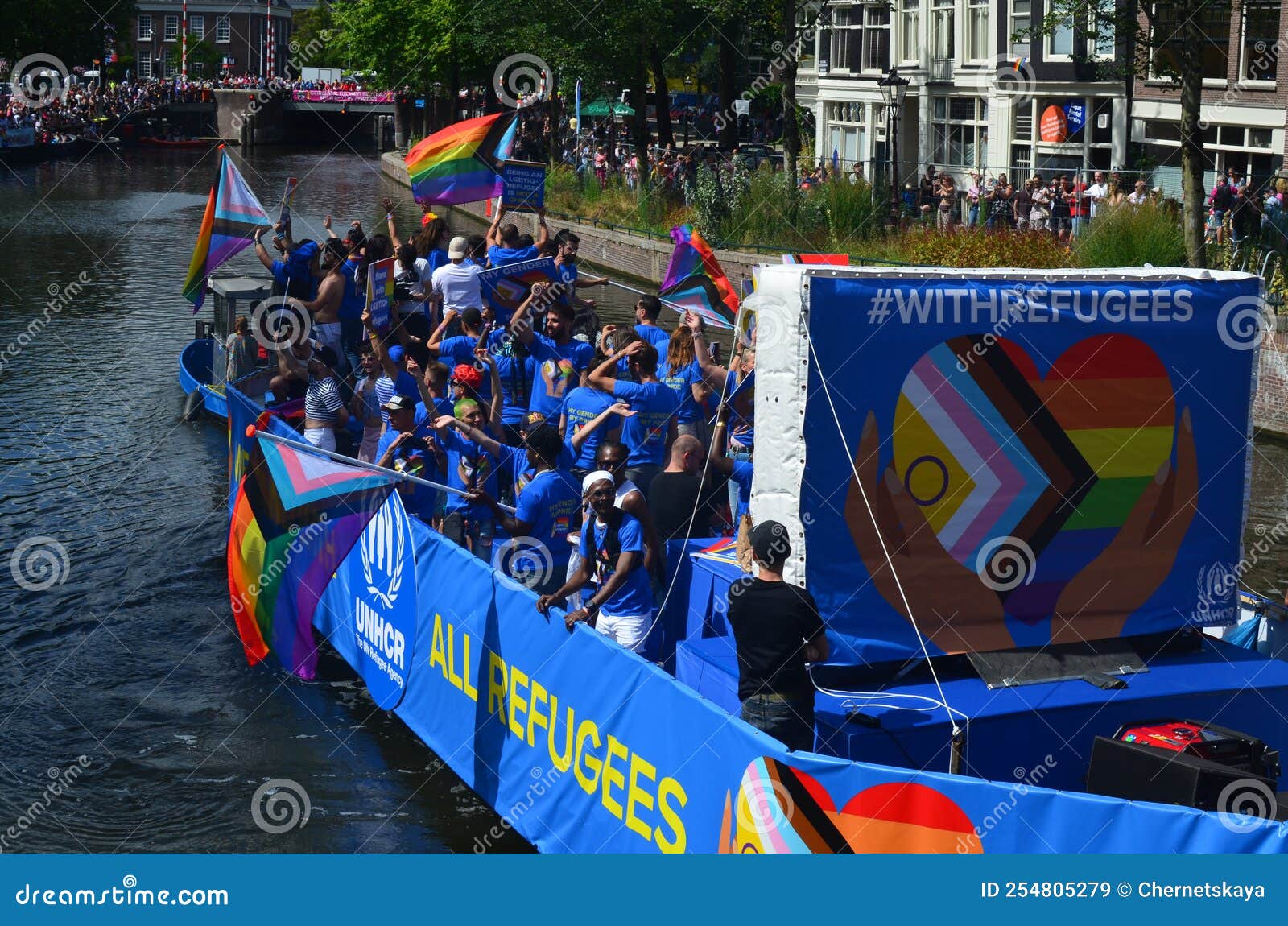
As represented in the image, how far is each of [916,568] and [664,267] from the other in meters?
27.2

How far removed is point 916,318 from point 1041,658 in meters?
1.96

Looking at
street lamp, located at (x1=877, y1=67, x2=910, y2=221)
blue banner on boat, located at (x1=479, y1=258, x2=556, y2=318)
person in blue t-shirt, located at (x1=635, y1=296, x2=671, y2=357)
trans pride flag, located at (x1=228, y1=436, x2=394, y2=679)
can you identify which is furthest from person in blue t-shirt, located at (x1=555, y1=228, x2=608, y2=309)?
street lamp, located at (x1=877, y1=67, x2=910, y2=221)

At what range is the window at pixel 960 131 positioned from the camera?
42.8 meters

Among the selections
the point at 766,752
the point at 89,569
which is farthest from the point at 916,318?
the point at 89,569

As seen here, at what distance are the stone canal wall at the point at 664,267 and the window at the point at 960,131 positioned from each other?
11.2 meters

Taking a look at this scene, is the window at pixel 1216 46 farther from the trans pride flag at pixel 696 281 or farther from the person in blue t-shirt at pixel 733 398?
the person in blue t-shirt at pixel 733 398

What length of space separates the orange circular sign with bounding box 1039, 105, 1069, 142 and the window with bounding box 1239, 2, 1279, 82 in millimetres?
6432

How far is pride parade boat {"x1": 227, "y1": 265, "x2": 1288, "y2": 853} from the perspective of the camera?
750 centimetres

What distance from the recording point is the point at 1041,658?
8.20 m

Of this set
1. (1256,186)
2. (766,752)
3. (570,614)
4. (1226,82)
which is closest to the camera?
(766,752)

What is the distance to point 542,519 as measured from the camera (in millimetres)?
10047

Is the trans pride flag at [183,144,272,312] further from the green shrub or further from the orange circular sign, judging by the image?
the orange circular sign

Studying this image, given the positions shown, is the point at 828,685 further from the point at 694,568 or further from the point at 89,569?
the point at 89,569

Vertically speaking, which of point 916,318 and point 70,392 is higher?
point 916,318
